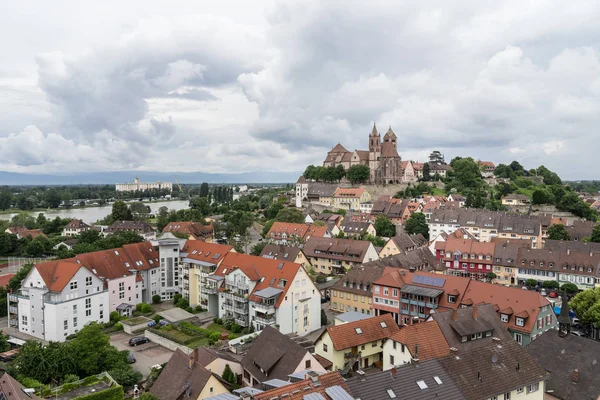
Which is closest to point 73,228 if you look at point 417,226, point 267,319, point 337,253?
point 337,253

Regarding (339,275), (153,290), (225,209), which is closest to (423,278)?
(339,275)

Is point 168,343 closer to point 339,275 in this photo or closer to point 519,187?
point 339,275

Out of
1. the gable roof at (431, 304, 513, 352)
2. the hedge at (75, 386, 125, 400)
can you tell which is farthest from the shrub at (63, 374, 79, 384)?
the gable roof at (431, 304, 513, 352)

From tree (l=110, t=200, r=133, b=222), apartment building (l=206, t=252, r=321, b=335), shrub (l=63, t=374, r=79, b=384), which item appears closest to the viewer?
shrub (l=63, t=374, r=79, b=384)

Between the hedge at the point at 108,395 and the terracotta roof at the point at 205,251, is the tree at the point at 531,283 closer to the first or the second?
the terracotta roof at the point at 205,251

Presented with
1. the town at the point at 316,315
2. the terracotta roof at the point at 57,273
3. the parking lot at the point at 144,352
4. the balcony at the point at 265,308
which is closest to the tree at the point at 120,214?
the town at the point at 316,315

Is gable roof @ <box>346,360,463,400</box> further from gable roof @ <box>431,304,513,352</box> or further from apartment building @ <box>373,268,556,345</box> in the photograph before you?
apartment building @ <box>373,268,556,345</box>
